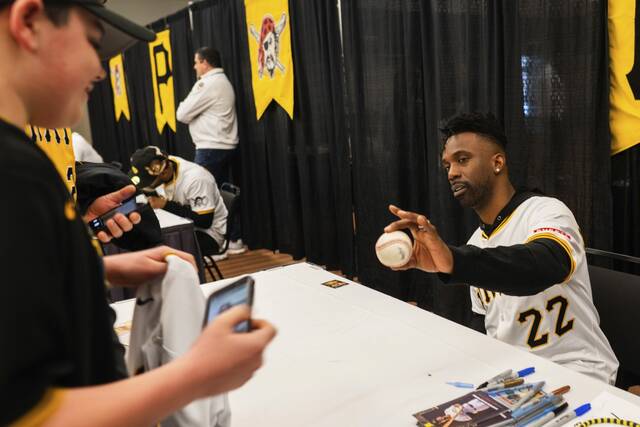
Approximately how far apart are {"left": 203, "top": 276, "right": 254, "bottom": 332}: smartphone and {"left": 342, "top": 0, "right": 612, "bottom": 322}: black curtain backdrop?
1.93 m

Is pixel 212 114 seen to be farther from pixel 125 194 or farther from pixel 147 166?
pixel 125 194

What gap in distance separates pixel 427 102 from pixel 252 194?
2.35 m

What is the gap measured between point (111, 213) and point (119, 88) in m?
6.55

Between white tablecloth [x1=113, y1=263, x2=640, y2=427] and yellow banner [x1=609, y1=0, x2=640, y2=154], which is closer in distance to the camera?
white tablecloth [x1=113, y1=263, x2=640, y2=427]

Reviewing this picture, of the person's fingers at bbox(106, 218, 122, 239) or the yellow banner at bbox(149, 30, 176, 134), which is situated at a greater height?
the yellow banner at bbox(149, 30, 176, 134)

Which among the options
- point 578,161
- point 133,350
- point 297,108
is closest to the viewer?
point 133,350

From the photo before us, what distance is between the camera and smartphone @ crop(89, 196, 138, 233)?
135cm

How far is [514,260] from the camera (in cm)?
120

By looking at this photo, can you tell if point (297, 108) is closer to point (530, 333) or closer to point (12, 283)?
point (530, 333)

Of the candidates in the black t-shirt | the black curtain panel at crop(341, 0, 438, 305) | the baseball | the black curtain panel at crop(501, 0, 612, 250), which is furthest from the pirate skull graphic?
the black t-shirt

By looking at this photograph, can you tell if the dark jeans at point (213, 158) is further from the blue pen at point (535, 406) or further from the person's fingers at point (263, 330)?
the person's fingers at point (263, 330)

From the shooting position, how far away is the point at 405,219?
117 cm

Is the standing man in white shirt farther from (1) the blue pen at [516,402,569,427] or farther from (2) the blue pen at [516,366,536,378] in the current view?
(1) the blue pen at [516,402,569,427]

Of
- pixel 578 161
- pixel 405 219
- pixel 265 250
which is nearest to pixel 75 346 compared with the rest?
pixel 405 219
